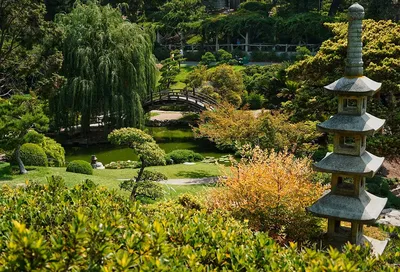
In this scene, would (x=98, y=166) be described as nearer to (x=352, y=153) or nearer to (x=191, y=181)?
(x=191, y=181)

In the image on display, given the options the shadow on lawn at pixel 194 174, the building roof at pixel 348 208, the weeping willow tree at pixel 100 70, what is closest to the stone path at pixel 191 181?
the shadow on lawn at pixel 194 174

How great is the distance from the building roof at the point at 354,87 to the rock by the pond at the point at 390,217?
6482mm

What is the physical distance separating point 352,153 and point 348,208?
124cm

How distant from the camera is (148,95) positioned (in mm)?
33594

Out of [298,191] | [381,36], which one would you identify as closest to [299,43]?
[381,36]

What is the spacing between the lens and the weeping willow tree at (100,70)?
2858 cm

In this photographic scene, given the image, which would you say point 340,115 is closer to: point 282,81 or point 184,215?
point 184,215

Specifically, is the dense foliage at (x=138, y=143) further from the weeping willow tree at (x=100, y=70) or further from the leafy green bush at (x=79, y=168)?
the weeping willow tree at (x=100, y=70)

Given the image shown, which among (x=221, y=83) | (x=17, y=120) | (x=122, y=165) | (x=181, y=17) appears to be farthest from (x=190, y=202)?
(x=181, y=17)

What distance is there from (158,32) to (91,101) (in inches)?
1088

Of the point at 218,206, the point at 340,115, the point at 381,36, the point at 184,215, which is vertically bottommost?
the point at 218,206

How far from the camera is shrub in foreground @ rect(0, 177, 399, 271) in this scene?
5.78 m

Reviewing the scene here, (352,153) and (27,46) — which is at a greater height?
(27,46)

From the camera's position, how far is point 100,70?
93.6 feet
